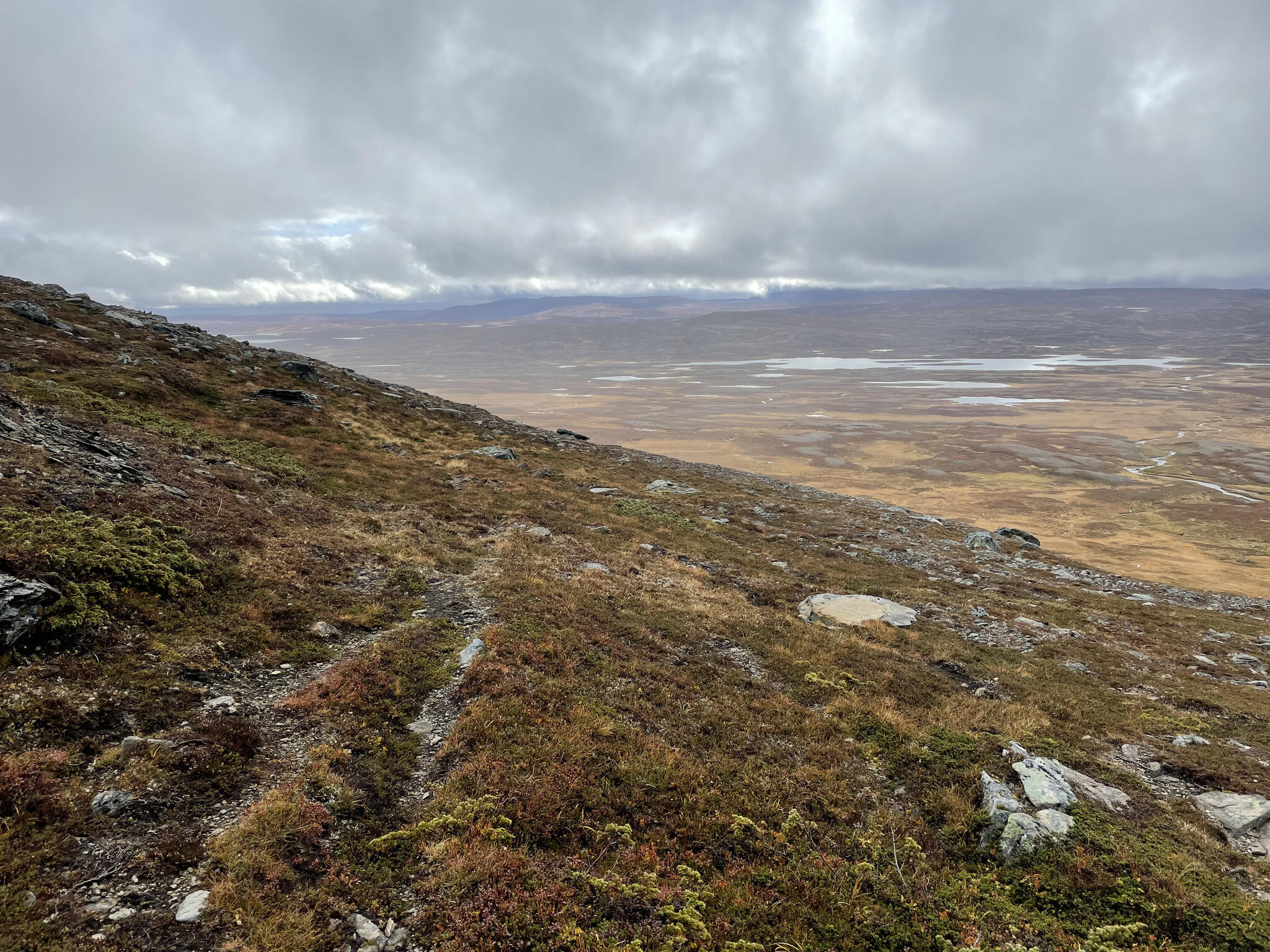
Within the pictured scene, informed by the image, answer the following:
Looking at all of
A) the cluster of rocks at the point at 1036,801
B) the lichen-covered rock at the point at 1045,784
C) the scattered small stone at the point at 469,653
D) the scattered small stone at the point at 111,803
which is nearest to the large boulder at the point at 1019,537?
the cluster of rocks at the point at 1036,801

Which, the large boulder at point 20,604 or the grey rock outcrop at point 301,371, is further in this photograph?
the grey rock outcrop at point 301,371

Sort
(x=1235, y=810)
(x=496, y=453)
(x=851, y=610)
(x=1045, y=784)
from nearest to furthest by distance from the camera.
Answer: (x=1045, y=784)
(x=1235, y=810)
(x=851, y=610)
(x=496, y=453)

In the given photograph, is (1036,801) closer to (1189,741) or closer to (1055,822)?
(1055,822)

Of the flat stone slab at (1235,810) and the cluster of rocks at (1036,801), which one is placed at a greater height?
the cluster of rocks at (1036,801)

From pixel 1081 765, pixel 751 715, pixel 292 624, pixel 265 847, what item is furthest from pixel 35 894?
pixel 1081 765

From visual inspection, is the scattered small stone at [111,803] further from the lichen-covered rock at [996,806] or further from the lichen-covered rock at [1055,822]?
the lichen-covered rock at [1055,822]

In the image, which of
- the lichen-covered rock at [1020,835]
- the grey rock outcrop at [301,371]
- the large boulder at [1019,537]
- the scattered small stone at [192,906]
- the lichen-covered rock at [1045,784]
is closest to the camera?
the scattered small stone at [192,906]

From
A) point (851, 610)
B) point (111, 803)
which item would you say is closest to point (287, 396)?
point (111, 803)
